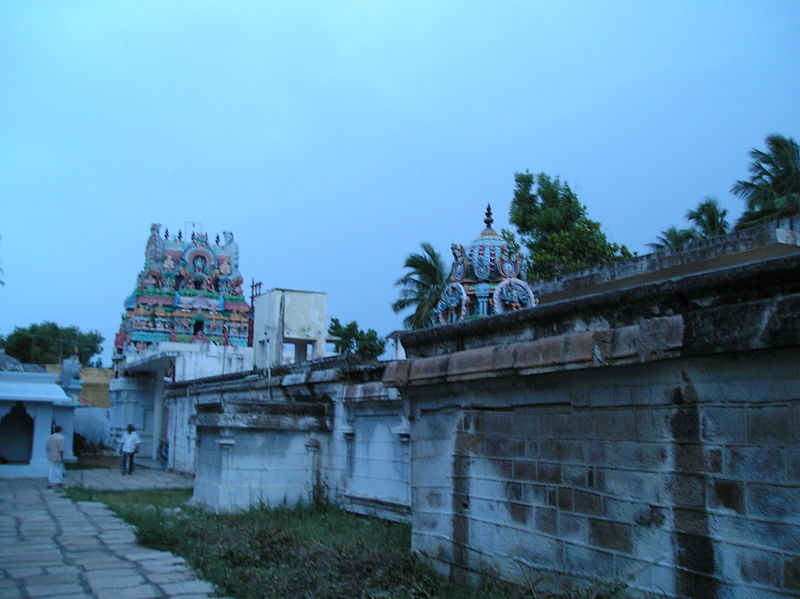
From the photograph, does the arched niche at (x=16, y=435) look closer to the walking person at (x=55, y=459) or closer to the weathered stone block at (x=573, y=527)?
the walking person at (x=55, y=459)

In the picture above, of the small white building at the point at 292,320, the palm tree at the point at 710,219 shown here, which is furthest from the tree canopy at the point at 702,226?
the small white building at the point at 292,320

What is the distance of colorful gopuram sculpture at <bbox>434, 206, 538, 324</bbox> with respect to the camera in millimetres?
10859

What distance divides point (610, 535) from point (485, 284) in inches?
265

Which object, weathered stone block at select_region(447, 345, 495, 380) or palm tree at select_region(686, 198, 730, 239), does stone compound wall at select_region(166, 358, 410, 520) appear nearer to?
weathered stone block at select_region(447, 345, 495, 380)

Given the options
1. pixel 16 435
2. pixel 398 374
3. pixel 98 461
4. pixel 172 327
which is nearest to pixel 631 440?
pixel 398 374

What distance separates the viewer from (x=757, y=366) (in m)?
3.78

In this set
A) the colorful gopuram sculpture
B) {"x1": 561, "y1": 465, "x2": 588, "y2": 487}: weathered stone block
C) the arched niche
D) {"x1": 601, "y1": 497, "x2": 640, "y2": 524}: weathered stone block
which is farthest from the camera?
the arched niche

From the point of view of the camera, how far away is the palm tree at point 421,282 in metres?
27.7

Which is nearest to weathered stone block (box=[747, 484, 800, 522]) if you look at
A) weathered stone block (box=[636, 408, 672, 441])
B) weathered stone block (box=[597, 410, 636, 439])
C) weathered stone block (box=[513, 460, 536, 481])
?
weathered stone block (box=[636, 408, 672, 441])

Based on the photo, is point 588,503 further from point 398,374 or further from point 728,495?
point 398,374

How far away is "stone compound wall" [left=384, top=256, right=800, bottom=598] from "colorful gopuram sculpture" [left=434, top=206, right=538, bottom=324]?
4794 millimetres

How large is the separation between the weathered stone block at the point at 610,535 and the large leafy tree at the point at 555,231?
1604cm

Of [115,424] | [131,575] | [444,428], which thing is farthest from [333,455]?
[115,424]

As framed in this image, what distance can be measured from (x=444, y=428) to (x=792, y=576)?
119 inches
